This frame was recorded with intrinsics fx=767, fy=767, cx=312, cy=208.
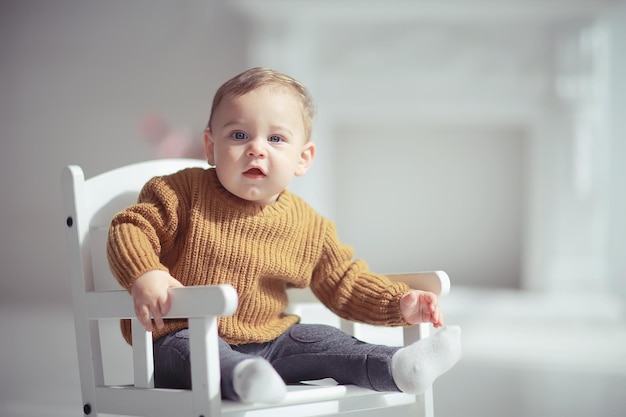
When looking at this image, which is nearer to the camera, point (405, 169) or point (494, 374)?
point (494, 374)

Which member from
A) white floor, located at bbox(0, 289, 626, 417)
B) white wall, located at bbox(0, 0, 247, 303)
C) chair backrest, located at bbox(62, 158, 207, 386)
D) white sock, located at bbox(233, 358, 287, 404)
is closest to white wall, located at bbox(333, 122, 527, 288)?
white floor, located at bbox(0, 289, 626, 417)

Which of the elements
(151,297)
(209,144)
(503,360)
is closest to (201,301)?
(151,297)

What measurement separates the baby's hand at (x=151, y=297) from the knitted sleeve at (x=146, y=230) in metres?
0.02

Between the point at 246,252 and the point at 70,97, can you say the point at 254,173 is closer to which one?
the point at 246,252

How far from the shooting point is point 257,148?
1.03m

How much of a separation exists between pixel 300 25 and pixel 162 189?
102 inches

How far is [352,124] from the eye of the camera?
3.95m

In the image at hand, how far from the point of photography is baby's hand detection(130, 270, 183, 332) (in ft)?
2.93

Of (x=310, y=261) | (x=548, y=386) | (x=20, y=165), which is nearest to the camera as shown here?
(x=310, y=261)

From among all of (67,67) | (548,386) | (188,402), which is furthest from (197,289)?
(67,67)

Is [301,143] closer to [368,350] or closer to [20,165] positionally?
[368,350]

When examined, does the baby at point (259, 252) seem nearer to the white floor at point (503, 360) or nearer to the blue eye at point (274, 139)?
the blue eye at point (274, 139)

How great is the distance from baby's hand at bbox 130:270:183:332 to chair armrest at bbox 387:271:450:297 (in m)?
0.37

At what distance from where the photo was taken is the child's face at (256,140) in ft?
3.39
